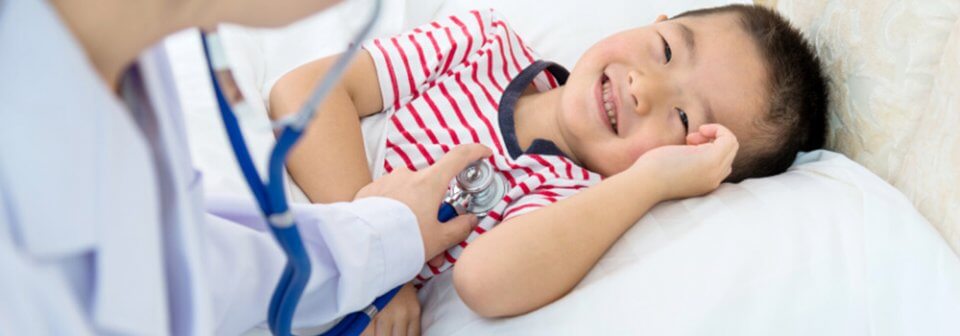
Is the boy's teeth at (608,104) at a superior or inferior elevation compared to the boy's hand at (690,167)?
superior

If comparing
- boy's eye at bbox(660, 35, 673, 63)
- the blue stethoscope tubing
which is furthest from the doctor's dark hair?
the blue stethoscope tubing

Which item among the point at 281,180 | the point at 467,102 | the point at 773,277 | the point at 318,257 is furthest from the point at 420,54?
the point at 281,180

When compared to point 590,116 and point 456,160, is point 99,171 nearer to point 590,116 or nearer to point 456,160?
point 456,160

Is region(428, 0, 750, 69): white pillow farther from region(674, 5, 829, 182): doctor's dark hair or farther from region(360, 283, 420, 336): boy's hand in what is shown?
region(360, 283, 420, 336): boy's hand

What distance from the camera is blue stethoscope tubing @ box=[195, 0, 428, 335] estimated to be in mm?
467

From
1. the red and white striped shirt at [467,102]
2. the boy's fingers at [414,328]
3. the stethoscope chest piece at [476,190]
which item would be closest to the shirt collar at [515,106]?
the red and white striped shirt at [467,102]

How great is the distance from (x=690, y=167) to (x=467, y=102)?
0.41m

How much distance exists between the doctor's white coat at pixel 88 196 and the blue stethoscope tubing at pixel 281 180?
1.6 inches

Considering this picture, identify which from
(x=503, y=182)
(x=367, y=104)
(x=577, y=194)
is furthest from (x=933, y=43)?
(x=367, y=104)

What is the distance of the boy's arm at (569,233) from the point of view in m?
1.01

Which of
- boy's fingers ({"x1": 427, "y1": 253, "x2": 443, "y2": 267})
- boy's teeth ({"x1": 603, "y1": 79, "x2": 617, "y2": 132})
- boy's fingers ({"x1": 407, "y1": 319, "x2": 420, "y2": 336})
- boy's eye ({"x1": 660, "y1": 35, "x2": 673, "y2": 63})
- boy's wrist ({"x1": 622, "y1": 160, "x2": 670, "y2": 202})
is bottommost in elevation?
boy's fingers ({"x1": 407, "y1": 319, "x2": 420, "y2": 336})

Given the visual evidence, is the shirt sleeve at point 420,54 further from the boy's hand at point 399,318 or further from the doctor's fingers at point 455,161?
the boy's hand at point 399,318

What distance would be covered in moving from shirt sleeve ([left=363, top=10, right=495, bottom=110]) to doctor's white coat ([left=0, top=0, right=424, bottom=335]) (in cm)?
76

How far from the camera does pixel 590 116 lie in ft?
4.19
